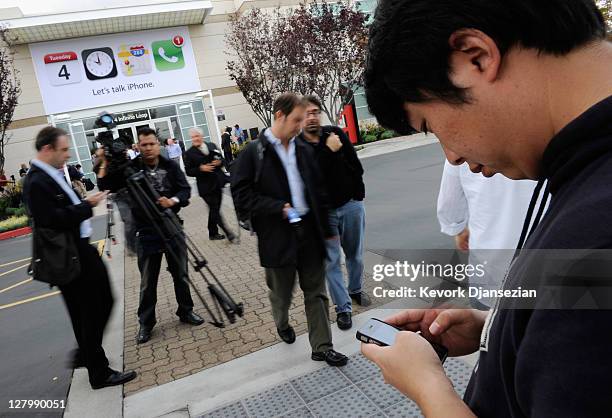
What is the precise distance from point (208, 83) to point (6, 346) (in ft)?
75.3

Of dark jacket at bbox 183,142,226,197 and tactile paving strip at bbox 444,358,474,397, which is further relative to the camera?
dark jacket at bbox 183,142,226,197

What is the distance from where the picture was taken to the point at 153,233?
434 centimetres

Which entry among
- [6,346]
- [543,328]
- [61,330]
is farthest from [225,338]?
[543,328]

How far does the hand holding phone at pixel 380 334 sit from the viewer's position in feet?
3.44

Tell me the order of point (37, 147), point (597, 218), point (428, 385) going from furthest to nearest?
point (37, 147) → point (428, 385) → point (597, 218)

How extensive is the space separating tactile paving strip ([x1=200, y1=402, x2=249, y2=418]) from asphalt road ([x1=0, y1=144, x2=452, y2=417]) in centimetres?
130

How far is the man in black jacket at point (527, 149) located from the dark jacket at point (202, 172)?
6781mm

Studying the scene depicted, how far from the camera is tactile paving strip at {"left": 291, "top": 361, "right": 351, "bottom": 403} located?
3.03m

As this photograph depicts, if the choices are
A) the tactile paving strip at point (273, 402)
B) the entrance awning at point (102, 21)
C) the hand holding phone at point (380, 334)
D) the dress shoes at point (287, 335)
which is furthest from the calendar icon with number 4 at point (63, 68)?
the hand holding phone at point (380, 334)

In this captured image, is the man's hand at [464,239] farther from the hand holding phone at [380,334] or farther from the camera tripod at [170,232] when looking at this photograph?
the camera tripod at [170,232]

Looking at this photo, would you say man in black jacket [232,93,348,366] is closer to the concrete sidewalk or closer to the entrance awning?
the concrete sidewalk

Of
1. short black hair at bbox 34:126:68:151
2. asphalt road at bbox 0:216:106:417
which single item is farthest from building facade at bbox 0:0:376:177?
short black hair at bbox 34:126:68:151

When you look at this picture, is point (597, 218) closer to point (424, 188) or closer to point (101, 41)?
point (424, 188)

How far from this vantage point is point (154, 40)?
81.6 feet
